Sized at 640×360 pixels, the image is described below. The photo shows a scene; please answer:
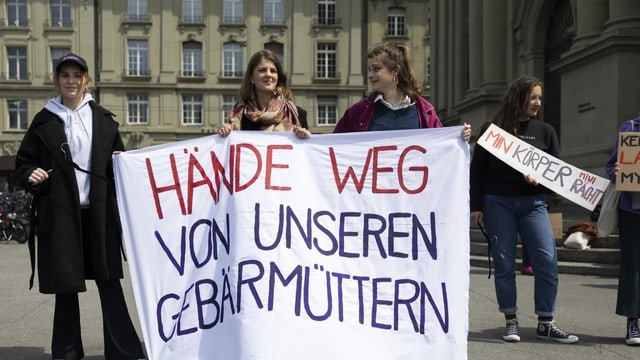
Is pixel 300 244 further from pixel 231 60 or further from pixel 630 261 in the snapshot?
pixel 231 60

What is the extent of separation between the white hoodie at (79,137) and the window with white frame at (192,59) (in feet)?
157

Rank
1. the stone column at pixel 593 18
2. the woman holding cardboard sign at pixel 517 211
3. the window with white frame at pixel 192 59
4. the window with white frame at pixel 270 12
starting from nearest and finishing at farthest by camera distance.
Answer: the woman holding cardboard sign at pixel 517 211, the stone column at pixel 593 18, the window with white frame at pixel 192 59, the window with white frame at pixel 270 12

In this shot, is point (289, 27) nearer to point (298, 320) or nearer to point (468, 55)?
point (468, 55)

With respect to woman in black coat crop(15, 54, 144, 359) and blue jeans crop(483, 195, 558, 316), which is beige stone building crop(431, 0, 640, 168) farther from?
woman in black coat crop(15, 54, 144, 359)

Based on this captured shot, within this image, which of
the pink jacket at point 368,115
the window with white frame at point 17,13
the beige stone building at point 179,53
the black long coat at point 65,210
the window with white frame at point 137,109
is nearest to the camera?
the black long coat at point 65,210

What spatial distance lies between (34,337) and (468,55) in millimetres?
24063

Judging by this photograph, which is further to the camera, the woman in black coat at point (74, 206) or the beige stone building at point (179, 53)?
the beige stone building at point (179, 53)

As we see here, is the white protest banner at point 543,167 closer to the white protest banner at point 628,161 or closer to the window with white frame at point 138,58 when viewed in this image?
the white protest banner at point 628,161

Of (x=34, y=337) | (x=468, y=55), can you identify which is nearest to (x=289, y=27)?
(x=468, y=55)

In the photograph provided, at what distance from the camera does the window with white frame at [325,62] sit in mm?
52125

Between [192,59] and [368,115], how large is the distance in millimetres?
48533

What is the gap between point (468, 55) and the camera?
2808cm

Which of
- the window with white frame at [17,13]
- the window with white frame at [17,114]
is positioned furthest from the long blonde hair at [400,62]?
the window with white frame at [17,13]

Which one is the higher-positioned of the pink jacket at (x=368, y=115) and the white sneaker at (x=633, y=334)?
the pink jacket at (x=368, y=115)
